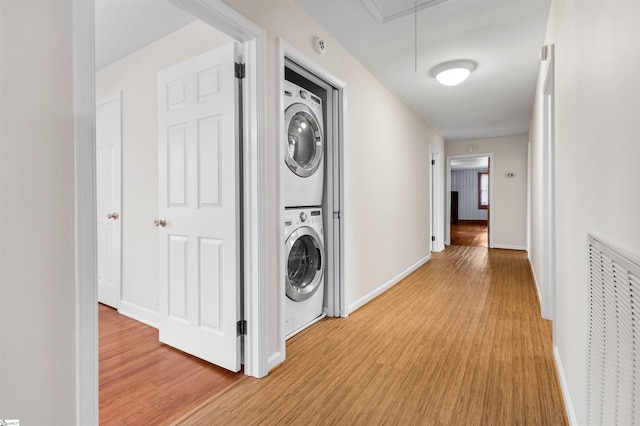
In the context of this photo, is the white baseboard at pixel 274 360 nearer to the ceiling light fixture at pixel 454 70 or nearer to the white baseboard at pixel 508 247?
the ceiling light fixture at pixel 454 70

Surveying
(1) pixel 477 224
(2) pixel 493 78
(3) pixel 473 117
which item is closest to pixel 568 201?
(2) pixel 493 78

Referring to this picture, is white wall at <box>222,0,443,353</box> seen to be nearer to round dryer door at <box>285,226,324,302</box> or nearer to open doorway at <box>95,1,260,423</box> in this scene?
open doorway at <box>95,1,260,423</box>

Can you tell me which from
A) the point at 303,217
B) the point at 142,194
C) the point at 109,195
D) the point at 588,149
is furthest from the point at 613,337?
the point at 109,195

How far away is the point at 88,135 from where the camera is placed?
113 cm

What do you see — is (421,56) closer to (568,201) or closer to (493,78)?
(493,78)

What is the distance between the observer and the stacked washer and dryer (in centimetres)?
246

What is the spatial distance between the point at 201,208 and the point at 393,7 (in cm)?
200

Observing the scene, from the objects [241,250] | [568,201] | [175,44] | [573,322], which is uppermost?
[175,44]

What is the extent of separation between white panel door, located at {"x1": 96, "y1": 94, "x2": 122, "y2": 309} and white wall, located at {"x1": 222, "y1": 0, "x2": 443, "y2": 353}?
75.7 inches

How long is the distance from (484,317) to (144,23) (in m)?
3.80

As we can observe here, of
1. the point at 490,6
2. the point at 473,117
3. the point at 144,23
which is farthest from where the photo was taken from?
the point at 473,117

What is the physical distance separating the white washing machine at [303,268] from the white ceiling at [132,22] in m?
1.71

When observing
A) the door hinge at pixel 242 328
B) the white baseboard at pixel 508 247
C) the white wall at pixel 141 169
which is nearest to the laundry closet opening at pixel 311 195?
the door hinge at pixel 242 328

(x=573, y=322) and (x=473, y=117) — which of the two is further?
(x=473, y=117)
